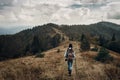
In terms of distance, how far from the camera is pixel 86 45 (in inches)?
3851

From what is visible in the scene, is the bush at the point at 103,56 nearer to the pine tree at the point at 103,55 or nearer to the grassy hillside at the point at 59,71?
the pine tree at the point at 103,55

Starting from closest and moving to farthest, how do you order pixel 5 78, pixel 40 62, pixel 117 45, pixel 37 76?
1. pixel 5 78
2. pixel 37 76
3. pixel 40 62
4. pixel 117 45

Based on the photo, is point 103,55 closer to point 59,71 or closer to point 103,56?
point 103,56

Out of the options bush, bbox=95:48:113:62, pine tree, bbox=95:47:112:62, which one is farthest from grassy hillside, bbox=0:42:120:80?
pine tree, bbox=95:47:112:62

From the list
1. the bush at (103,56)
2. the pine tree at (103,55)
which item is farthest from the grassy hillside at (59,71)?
the pine tree at (103,55)

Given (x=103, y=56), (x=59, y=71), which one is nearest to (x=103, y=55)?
(x=103, y=56)

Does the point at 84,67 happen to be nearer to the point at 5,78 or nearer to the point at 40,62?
the point at 40,62

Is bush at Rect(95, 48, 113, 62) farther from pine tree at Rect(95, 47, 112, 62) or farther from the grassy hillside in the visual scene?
the grassy hillside

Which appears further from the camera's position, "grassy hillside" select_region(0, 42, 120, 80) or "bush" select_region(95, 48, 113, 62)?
"bush" select_region(95, 48, 113, 62)

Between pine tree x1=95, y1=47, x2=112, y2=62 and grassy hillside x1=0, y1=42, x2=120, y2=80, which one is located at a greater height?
pine tree x1=95, y1=47, x2=112, y2=62

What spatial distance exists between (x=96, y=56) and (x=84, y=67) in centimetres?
1458

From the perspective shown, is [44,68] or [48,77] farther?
[44,68]

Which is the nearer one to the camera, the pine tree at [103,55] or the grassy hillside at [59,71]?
the grassy hillside at [59,71]

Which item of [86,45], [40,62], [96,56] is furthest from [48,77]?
[86,45]
